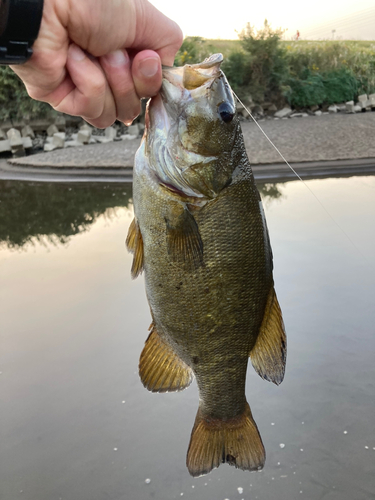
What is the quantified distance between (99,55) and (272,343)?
1232 millimetres

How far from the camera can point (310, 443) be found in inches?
118

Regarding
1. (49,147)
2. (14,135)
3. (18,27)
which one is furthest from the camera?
(14,135)

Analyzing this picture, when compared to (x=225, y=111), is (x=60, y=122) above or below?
below

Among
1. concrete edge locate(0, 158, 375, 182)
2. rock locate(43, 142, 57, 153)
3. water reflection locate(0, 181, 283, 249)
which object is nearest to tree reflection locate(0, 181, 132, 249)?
water reflection locate(0, 181, 283, 249)

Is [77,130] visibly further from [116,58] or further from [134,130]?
[116,58]

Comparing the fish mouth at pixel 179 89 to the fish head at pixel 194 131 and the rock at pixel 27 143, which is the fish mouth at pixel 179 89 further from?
the rock at pixel 27 143

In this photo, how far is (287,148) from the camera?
11453 mm

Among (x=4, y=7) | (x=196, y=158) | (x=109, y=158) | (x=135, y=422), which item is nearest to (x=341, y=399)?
(x=135, y=422)

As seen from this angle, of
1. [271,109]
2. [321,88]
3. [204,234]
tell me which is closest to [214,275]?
[204,234]

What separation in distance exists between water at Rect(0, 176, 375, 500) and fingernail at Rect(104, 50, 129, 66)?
91.4 inches

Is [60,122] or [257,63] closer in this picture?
[60,122]

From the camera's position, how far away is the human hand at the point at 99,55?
4.92 feet

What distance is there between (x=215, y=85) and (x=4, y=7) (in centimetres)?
68

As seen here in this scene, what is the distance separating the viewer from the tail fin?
1.81m
